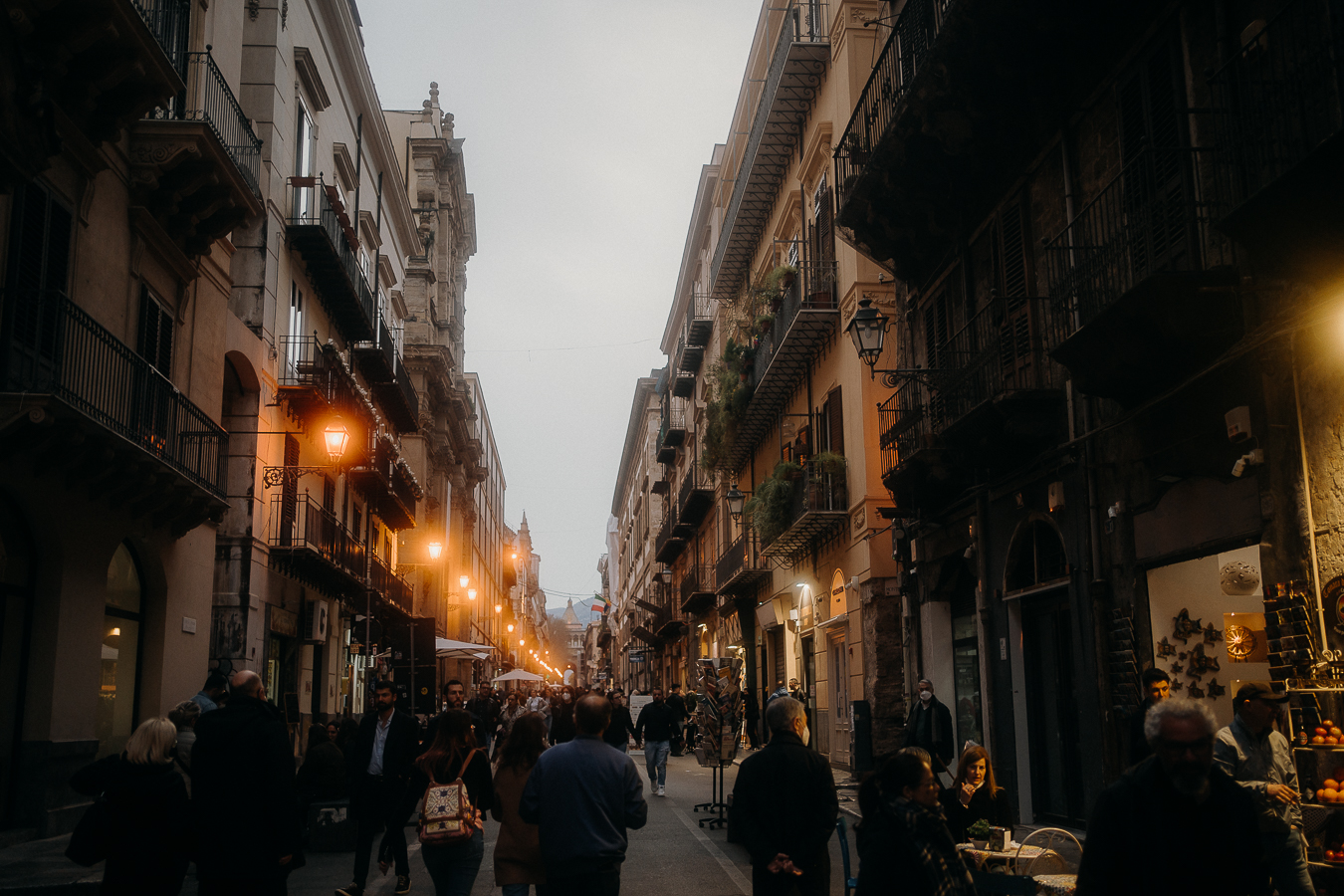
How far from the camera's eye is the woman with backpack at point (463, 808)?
310 inches

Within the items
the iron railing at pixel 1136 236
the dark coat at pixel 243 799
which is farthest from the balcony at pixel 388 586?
the dark coat at pixel 243 799

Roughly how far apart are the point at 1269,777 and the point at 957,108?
30.5ft

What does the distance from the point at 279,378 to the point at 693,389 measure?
2581 cm

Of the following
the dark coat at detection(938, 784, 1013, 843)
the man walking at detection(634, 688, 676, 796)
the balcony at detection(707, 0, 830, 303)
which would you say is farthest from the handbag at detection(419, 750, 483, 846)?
the balcony at detection(707, 0, 830, 303)

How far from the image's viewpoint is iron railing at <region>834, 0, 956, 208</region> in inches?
600

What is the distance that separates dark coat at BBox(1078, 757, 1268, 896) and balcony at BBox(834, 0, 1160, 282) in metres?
8.97

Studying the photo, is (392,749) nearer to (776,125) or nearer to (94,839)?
(94,839)

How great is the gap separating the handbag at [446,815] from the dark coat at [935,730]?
775 centimetres

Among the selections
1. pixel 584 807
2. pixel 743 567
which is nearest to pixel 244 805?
pixel 584 807

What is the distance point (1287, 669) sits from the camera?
26.8 ft

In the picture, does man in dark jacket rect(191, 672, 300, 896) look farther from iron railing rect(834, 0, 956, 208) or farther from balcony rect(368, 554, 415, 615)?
balcony rect(368, 554, 415, 615)

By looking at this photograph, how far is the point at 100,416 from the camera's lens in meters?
13.0

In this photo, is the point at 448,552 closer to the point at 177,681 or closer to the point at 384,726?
the point at 177,681

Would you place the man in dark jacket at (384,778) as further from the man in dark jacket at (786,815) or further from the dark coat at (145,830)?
the man in dark jacket at (786,815)
